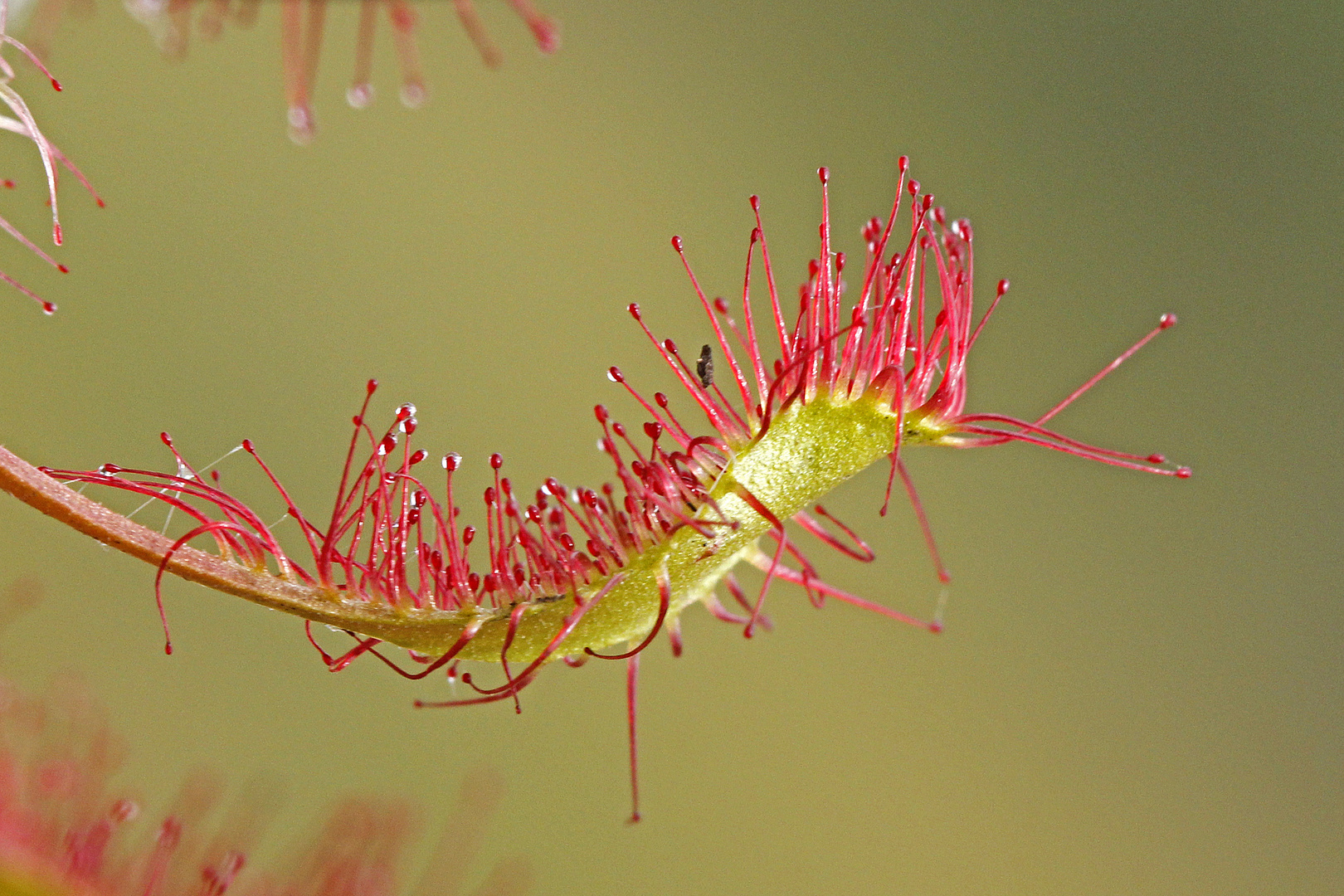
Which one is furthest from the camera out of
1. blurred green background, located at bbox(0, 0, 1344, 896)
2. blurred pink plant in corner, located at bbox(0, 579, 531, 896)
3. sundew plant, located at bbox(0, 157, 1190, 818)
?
blurred green background, located at bbox(0, 0, 1344, 896)

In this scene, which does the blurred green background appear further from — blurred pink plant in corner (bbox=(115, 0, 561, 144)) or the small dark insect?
blurred pink plant in corner (bbox=(115, 0, 561, 144))

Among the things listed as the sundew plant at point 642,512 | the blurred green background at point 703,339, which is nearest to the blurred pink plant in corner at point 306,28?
the sundew plant at point 642,512

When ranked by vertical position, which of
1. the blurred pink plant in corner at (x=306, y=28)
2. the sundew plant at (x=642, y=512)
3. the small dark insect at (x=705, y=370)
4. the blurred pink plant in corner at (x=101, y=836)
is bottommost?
the blurred pink plant in corner at (x=101, y=836)

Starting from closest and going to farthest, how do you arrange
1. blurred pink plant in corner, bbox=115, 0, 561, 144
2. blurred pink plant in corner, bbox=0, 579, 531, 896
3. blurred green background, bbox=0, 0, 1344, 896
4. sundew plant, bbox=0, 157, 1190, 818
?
1. blurred pink plant in corner, bbox=115, 0, 561, 144
2. sundew plant, bbox=0, 157, 1190, 818
3. blurred pink plant in corner, bbox=0, 579, 531, 896
4. blurred green background, bbox=0, 0, 1344, 896

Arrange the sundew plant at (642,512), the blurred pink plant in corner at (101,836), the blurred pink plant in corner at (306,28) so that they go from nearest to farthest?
the blurred pink plant in corner at (306,28) → the sundew plant at (642,512) → the blurred pink plant in corner at (101,836)

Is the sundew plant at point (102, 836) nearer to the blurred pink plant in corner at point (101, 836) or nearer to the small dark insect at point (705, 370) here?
the blurred pink plant in corner at point (101, 836)

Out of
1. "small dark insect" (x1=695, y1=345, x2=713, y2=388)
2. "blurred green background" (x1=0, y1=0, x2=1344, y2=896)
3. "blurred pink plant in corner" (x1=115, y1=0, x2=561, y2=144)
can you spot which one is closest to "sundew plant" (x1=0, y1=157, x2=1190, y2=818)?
"small dark insect" (x1=695, y1=345, x2=713, y2=388)

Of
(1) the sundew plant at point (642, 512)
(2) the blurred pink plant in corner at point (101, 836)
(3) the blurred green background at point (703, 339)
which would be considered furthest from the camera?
(3) the blurred green background at point (703, 339)
